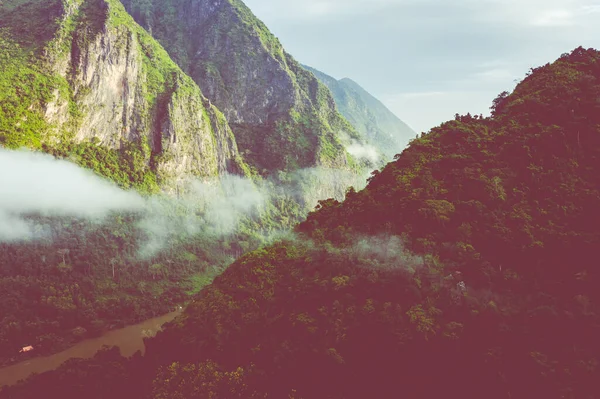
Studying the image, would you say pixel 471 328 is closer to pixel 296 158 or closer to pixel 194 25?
pixel 296 158

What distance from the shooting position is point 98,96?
11406 centimetres

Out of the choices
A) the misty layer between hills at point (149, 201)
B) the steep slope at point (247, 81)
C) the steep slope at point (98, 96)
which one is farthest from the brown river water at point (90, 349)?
the steep slope at point (247, 81)

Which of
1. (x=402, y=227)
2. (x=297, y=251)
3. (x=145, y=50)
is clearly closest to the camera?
(x=402, y=227)

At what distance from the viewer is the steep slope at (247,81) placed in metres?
168

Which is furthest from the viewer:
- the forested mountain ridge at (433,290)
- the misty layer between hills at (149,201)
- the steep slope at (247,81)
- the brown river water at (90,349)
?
the steep slope at (247,81)

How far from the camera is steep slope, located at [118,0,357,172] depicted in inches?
6599

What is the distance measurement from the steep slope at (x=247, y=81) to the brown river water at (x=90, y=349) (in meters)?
95.9

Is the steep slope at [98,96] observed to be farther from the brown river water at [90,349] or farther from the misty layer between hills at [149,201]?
the brown river water at [90,349]

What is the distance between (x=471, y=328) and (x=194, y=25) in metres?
193

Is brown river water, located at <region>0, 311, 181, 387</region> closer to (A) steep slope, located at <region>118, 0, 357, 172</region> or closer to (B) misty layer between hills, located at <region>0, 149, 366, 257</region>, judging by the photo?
(B) misty layer between hills, located at <region>0, 149, 366, 257</region>

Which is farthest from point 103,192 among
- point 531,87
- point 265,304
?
point 531,87

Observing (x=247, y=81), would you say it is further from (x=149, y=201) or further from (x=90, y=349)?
(x=90, y=349)

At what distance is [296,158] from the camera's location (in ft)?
541

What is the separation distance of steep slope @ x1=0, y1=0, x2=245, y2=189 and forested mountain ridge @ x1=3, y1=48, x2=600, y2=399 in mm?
77675
